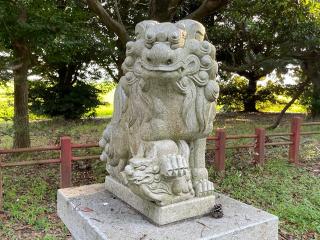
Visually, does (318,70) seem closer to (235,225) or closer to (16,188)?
(16,188)

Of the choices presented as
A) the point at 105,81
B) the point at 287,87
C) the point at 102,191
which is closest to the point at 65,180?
the point at 102,191

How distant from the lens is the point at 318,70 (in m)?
11.3

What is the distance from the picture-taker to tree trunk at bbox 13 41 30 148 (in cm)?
619

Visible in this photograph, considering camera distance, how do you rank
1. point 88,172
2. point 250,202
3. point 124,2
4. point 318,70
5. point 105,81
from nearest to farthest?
point 250,202 → point 88,172 → point 124,2 → point 318,70 → point 105,81

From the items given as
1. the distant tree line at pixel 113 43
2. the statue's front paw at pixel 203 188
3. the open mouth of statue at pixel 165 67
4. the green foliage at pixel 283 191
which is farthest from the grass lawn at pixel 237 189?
the open mouth of statue at pixel 165 67

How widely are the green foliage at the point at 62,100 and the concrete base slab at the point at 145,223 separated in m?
9.54

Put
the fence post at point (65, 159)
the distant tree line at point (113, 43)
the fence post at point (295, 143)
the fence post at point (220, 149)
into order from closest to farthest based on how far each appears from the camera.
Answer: the fence post at point (65, 159), the distant tree line at point (113, 43), the fence post at point (220, 149), the fence post at point (295, 143)

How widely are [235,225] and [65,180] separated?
3236 millimetres

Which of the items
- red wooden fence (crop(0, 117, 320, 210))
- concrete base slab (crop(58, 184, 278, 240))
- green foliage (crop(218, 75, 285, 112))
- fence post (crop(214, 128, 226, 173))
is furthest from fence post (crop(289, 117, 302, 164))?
green foliage (crop(218, 75, 285, 112))

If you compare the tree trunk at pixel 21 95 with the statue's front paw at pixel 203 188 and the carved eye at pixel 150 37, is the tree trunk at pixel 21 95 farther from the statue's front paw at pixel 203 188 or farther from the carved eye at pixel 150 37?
the statue's front paw at pixel 203 188

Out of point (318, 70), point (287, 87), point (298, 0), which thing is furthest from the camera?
point (287, 87)

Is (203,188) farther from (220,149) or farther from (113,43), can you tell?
(113,43)

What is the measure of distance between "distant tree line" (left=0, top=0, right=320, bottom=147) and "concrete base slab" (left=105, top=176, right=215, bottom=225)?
3.33 m

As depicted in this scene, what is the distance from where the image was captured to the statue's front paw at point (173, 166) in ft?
6.82
